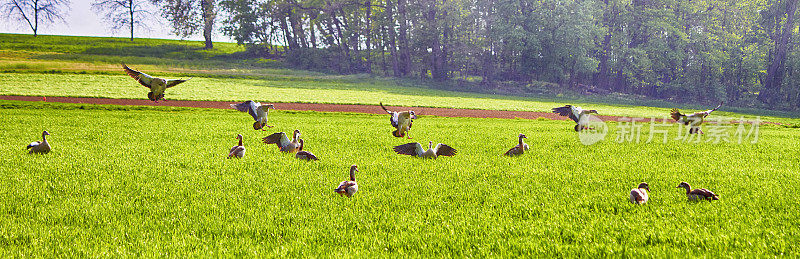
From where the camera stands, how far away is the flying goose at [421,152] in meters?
8.22

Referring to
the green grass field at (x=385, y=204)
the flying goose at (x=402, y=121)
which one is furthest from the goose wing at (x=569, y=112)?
the flying goose at (x=402, y=121)

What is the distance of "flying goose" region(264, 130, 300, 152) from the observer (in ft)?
28.3

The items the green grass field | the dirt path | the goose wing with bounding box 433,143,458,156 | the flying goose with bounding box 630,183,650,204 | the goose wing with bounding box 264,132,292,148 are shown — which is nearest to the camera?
the green grass field

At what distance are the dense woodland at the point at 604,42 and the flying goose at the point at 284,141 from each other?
44746 millimetres

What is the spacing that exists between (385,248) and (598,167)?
5753mm

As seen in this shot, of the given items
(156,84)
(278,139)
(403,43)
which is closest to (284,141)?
(278,139)

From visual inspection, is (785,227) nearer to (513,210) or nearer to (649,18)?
(513,210)

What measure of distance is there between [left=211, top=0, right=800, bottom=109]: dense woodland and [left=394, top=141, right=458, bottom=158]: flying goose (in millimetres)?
44885

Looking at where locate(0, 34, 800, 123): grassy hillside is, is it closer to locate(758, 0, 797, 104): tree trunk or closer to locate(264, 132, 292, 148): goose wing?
locate(758, 0, 797, 104): tree trunk

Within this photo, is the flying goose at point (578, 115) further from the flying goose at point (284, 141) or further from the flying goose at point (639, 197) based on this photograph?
the flying goose at point (284, 141)

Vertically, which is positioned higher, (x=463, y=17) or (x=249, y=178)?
(x=463, y=17)

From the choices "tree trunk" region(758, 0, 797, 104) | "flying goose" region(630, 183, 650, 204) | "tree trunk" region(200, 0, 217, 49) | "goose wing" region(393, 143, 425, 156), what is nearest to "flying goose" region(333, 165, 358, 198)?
"goose wing" region(393, 143, 425, 156)

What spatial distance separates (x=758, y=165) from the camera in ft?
28.1

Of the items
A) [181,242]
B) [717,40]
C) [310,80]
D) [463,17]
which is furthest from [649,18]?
[181,242]
